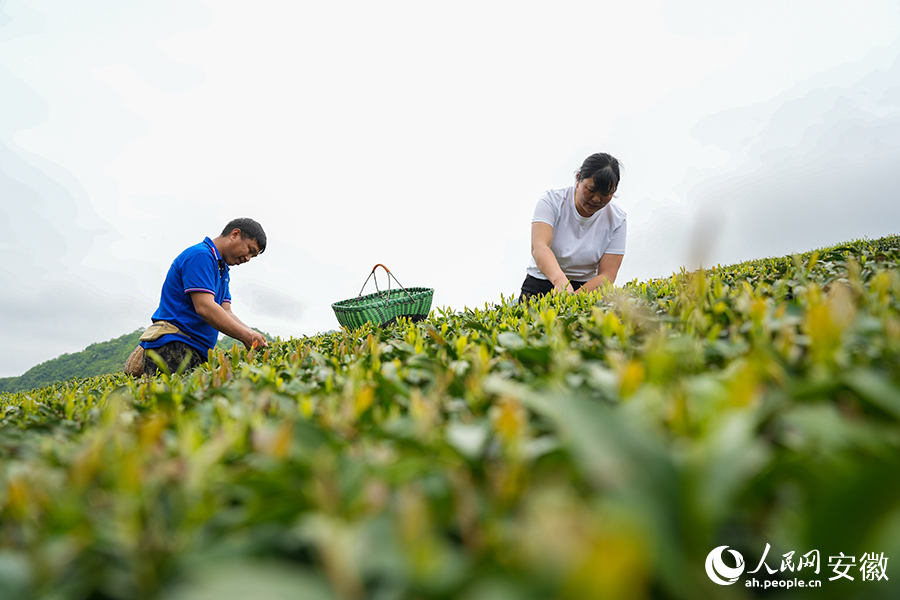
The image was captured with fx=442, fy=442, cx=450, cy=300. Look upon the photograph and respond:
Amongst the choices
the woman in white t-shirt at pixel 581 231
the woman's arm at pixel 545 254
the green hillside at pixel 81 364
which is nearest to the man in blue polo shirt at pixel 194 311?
the woman's arm at pixel 545 254

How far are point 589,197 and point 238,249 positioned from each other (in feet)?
13.7

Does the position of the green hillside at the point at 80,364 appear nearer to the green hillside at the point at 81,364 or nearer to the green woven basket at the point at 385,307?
the green hillside at the point at 81,364

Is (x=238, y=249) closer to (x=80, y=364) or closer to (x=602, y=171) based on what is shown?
(x=602, y=171)

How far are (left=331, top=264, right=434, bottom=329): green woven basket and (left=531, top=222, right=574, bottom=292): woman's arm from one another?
1.63 m

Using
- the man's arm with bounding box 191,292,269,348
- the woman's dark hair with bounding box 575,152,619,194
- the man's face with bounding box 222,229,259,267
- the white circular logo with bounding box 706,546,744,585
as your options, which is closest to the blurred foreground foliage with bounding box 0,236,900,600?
the white circular logo with bounding box 706,546,744,585

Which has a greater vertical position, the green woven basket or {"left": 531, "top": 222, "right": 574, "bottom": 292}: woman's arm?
{"left": 531, "top": 222, "right": 574, "bottom": 292}: woman's arm

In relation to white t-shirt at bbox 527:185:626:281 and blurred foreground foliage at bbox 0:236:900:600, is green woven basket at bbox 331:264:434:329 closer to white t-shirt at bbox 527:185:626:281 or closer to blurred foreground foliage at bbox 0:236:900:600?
white t-shirt at bbox 527:185:626:281

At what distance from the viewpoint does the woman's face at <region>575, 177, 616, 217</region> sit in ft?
14.5

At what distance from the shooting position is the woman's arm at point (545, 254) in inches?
165

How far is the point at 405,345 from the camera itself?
1871mm

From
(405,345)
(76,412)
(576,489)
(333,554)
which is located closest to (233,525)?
(333,554)

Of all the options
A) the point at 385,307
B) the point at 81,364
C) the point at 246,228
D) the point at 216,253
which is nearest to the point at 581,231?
the point at 385,307

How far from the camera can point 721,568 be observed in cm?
51

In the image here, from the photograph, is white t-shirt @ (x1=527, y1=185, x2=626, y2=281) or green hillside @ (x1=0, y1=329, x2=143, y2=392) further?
green hillside @ (x1=0, y1=329, x2=143, y2=392)
